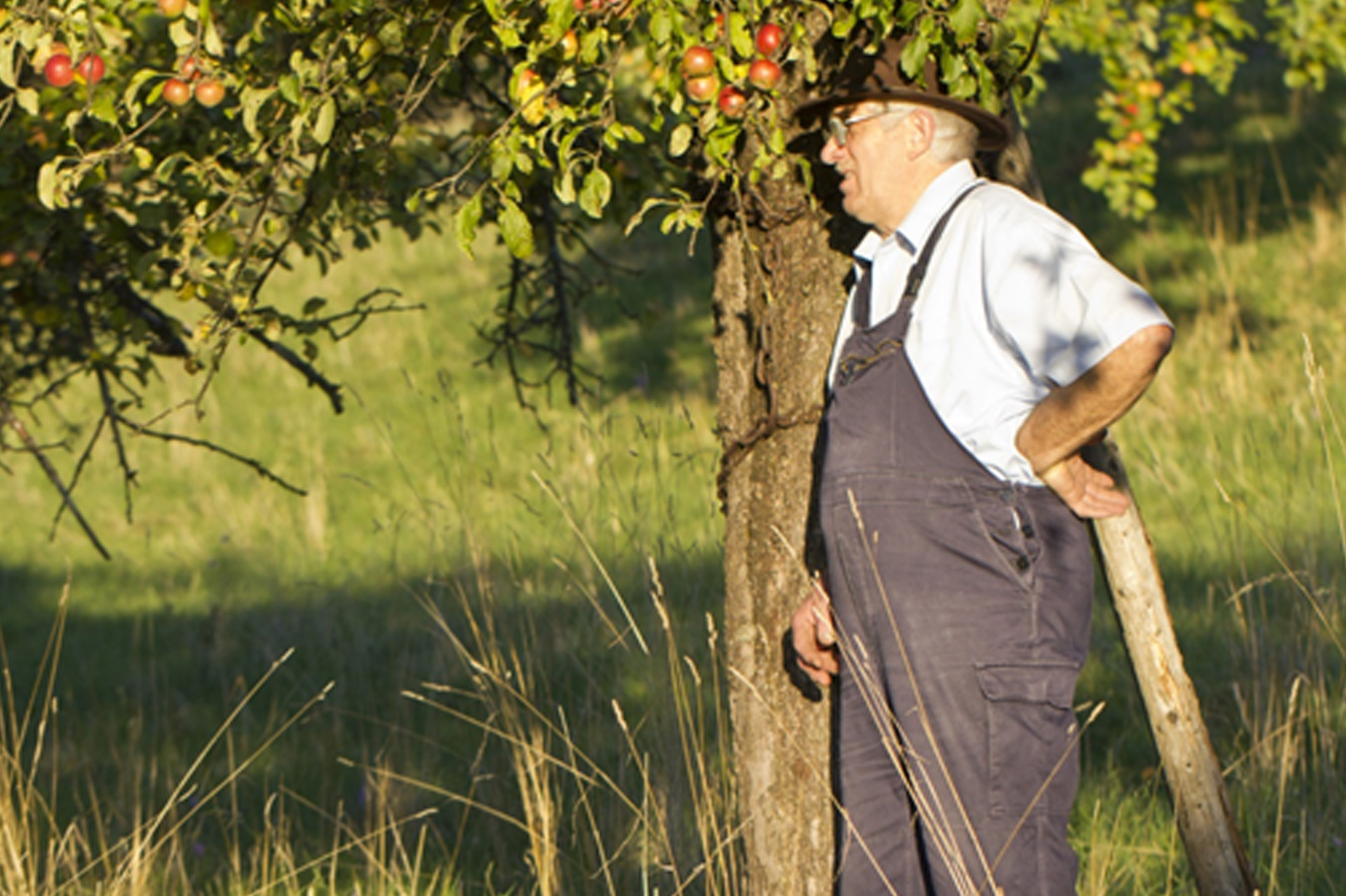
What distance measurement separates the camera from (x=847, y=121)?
2973 millimetres

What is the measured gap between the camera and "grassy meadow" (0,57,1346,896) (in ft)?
14.6

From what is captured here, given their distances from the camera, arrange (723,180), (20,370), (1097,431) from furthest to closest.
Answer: (20,370)
(723,180)
(1097,431)

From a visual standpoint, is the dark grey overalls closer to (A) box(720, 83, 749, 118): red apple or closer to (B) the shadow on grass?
(A) box(720, 83, 749, 118): red apple

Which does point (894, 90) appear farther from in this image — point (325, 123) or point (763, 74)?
point (325, 123)

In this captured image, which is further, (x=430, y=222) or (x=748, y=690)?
(x=430, y=222)

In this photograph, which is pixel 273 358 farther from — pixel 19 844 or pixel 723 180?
pixel 723 180

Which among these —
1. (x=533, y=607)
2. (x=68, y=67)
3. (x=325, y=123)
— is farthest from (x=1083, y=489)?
(x=533, y=607)

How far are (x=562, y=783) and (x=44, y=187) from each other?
3117mm

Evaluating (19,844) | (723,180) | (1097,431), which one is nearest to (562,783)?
(19,844)

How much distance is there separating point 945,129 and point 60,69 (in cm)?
174

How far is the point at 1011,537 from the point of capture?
277cm

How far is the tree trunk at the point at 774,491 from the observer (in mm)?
3246

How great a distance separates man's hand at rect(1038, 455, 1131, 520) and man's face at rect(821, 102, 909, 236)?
59 centimetres

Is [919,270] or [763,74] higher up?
[763,74]
